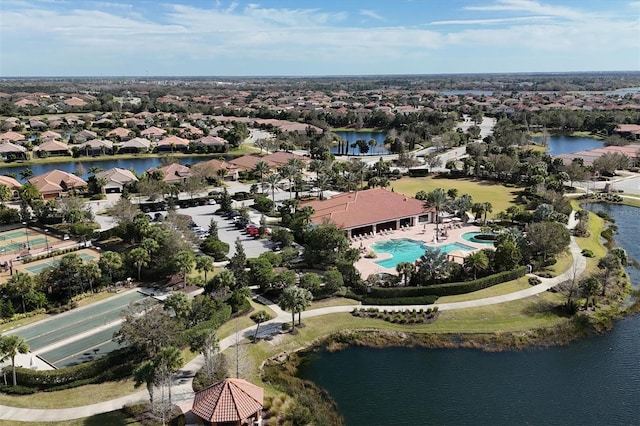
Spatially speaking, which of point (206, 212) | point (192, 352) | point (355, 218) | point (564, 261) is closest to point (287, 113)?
point (206, 212)

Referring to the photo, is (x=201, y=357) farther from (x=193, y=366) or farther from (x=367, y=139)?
(x=367, y=139)

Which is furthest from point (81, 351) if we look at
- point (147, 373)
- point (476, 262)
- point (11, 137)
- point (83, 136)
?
point (83, 136)

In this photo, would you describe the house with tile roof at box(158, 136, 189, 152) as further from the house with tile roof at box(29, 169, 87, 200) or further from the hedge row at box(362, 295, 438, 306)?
the hedge row at box(362, 295, 438, 306)

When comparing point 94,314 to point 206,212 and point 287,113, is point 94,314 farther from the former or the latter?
point 287,113

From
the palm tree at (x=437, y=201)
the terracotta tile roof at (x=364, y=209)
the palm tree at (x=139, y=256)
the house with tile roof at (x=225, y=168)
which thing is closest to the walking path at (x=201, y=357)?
the palm tree at (x=139, y=256)

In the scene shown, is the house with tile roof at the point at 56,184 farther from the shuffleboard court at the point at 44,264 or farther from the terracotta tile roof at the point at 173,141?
the terracotta tile roof at the point at 173,141

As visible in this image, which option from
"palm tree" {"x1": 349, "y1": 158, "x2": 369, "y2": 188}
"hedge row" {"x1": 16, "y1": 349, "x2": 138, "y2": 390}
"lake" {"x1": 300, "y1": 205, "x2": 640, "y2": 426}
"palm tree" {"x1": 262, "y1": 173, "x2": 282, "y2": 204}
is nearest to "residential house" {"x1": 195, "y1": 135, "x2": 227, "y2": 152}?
"palm tree" {"x1": 262, "y1": 173, "x2": 282, "y2": 204}
